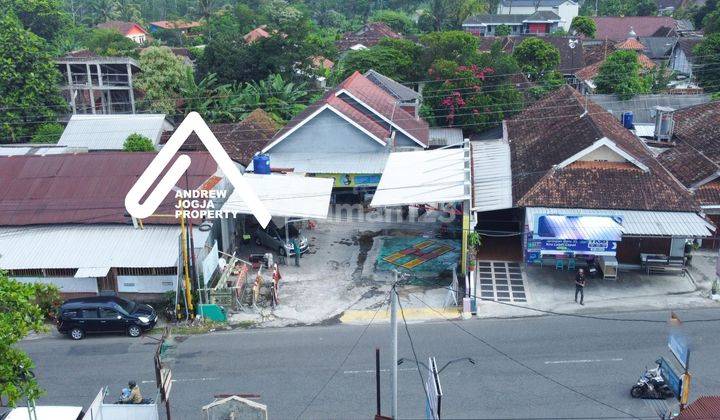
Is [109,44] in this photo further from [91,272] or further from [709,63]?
[709,63]

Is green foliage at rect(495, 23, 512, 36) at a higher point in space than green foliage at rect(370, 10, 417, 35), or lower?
lower

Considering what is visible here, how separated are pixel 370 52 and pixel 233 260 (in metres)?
30.9

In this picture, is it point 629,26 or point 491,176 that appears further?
point 629,26

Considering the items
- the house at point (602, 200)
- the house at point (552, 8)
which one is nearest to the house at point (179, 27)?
the house at point (552, 8)

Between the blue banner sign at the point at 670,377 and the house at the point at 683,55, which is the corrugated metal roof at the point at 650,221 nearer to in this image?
the blue banner sign at the point at 670,377

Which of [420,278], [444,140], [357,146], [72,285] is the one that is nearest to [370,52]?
[444,140]

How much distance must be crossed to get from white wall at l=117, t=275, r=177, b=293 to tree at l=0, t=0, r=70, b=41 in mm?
47798

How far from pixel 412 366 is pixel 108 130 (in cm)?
2709

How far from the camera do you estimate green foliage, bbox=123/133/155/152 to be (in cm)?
3747

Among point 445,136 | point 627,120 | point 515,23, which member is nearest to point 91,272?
point 445,136

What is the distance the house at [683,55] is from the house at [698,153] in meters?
25.4

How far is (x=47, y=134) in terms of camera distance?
145ft

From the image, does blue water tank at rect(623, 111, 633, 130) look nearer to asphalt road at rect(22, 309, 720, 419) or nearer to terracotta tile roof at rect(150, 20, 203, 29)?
asphalt road at rect(22, 309, 720, 419)

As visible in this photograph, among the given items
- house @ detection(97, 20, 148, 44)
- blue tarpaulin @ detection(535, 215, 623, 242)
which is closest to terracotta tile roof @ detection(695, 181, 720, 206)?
blue tarpaulin @ detection(535, 215, 623, 242)
